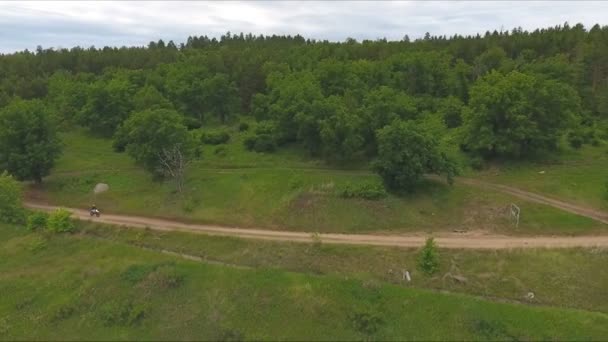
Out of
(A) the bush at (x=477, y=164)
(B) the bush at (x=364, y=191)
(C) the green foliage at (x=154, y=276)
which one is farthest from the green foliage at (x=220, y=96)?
(C) the green foliage at (x=154, y=276)

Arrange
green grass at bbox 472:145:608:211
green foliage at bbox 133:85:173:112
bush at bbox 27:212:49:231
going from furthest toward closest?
green foliage at bbox 133:85:173:112
green grass at bbox 472:145:608:211
bush at bbox 27:212:49:231

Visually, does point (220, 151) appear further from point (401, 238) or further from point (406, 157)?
point (401, 238)

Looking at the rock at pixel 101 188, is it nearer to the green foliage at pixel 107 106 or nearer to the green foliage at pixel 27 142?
the green foliage at pixel 27 142

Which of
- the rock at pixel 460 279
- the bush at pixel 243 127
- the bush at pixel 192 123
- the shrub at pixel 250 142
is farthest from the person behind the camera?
the bush at pixel 192 123

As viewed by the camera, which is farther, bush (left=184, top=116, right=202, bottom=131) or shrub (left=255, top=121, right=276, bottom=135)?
bush (left=184, top=116, right=202, bottom=131)

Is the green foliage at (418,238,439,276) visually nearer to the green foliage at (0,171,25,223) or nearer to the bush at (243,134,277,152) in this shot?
the bush at (243,134,277,152)

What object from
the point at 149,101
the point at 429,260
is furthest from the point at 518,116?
the point at 149,101

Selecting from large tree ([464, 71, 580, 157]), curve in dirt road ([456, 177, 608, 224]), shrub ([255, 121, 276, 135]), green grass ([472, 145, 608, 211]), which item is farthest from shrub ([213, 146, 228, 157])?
green grass ([472, 145, 608, 211])
